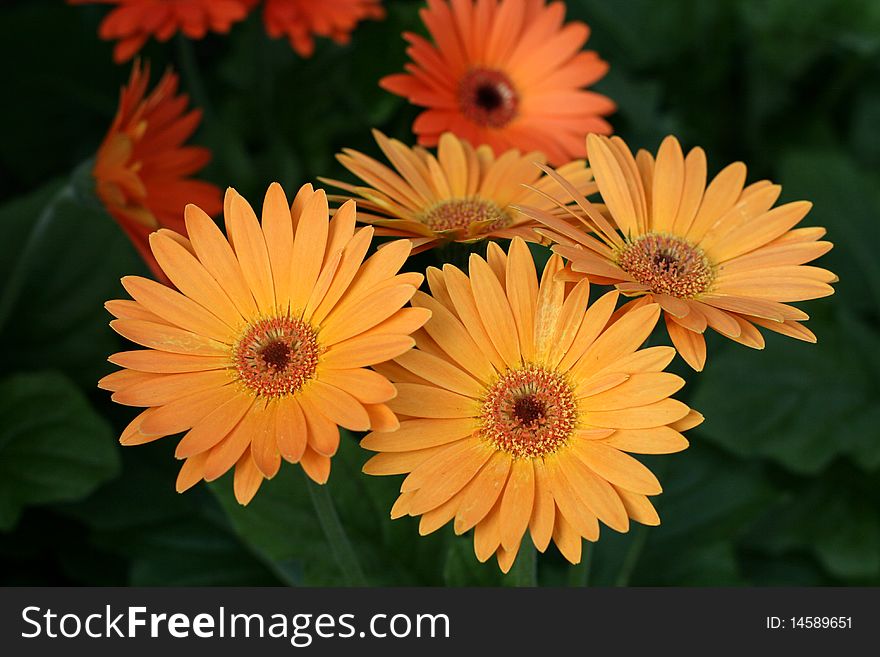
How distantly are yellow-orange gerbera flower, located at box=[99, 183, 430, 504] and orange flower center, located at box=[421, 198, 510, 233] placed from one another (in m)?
0.16

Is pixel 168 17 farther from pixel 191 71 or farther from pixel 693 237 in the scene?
pixel 693 237

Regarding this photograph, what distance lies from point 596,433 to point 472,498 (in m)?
0.10

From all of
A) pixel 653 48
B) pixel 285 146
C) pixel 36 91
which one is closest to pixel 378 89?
pixel 285 146

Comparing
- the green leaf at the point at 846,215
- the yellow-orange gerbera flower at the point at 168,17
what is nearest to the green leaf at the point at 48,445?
the yellow-orange gerbera flower at the point at 168,17

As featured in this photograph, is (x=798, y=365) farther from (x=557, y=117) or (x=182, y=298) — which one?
(x=182, y=298)

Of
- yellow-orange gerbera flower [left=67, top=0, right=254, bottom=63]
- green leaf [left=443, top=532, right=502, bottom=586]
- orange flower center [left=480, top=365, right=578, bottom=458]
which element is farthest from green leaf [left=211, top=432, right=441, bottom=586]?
yellow-orange gerbera flower [left=67, top=0, right=254, bottom=63]

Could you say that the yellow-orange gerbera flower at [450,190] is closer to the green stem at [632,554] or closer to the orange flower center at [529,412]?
the orange flower center at [529,412]

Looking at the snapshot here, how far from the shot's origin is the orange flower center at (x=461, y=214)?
89 centimetres

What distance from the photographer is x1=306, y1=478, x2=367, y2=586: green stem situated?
31.9 inches

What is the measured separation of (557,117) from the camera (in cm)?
121

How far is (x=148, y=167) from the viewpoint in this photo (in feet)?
3.84

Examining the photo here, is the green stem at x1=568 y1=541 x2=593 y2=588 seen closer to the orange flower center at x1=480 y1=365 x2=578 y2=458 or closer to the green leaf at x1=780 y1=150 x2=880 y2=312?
the orange flower center at x1=480 y1=365 x2=578 y2=458

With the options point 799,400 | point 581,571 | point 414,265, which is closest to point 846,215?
point 799,400

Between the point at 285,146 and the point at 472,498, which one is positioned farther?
the point at 285,146
